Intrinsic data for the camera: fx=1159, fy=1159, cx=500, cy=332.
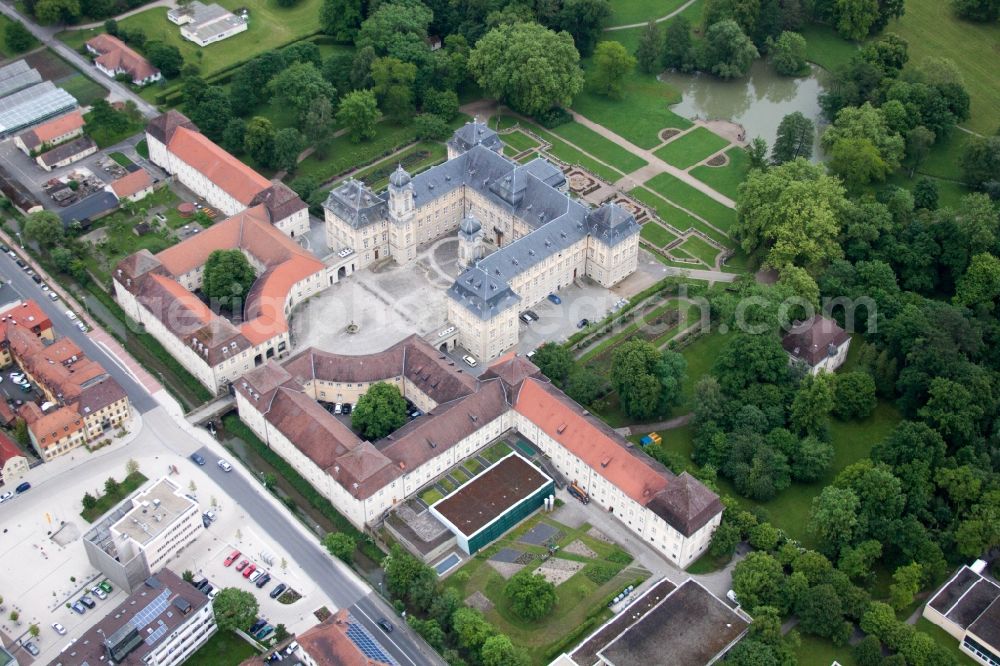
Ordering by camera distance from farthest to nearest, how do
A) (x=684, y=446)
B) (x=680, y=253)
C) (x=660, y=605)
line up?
(x=680, y=253), (x=684, y=446), (x=660, y=605)

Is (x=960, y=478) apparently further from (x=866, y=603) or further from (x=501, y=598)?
(x=501, y=598)

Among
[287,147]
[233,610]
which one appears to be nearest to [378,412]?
[233,610]

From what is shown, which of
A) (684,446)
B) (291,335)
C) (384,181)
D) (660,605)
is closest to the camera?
(660,605)

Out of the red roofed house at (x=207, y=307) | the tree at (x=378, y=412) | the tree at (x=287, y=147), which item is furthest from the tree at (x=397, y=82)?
the tree at (x=378, y=412)

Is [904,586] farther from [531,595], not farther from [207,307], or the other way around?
[207,307]

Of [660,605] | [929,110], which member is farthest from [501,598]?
[929,110]

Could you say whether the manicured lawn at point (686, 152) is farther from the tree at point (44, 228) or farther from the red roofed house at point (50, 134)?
the red roofed house at point (50, 134)
